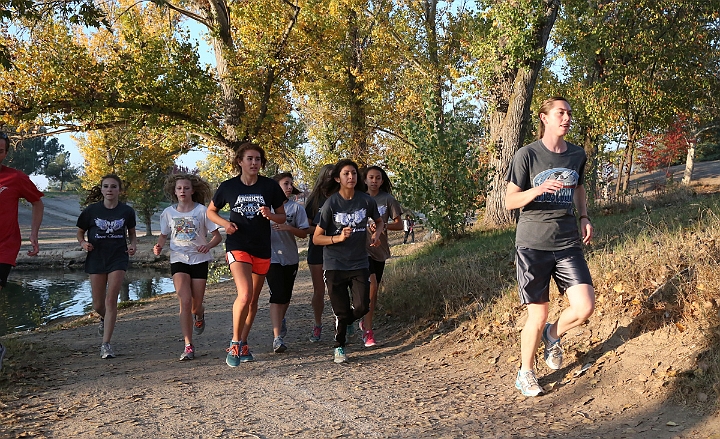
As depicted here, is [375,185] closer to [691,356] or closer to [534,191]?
[534,191]

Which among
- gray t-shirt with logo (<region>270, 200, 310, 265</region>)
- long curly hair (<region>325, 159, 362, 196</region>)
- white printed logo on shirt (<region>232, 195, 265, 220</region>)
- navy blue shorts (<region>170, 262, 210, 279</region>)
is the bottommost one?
navy blue shorts (<region>170, 262, 210, 279</region>)

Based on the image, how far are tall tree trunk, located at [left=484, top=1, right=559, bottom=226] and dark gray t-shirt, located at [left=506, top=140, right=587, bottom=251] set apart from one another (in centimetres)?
891

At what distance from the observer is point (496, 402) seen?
543 cm

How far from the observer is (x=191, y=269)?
7.38m

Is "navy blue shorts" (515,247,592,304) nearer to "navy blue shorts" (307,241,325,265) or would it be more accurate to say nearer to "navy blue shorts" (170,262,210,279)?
"navy blue shorts" (307,241,325,265)

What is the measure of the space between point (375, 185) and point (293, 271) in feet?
4.79

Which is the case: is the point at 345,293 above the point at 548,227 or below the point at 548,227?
below

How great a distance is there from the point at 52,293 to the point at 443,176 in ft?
46.1

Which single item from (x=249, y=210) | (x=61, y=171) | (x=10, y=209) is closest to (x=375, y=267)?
(x=249, y=210)

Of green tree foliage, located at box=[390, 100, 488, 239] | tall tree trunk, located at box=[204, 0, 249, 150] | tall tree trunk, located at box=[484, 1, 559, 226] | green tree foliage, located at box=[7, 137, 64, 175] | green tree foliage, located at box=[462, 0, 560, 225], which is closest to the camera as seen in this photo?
green tree foliage, located at box=[390, 100, 488, 239]

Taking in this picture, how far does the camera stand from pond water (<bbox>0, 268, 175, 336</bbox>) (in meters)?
15.5

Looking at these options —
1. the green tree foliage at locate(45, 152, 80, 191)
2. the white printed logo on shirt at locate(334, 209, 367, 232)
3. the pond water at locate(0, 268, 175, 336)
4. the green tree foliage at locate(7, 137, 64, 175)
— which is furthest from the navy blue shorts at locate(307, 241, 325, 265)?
the green tree foliage at locate(45, 152, 80, 191)

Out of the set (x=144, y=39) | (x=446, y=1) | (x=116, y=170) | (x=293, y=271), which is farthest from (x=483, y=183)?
(x=116, y=170)

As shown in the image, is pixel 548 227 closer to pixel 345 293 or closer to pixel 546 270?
pixel 546 270
